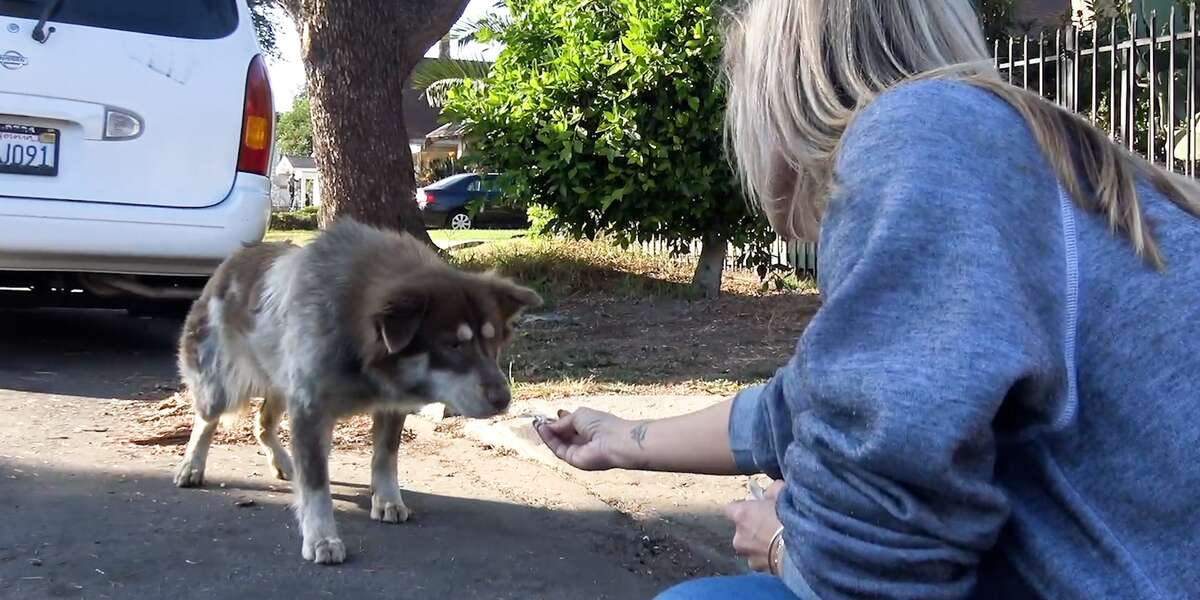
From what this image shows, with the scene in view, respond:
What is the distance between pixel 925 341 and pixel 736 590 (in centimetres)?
66

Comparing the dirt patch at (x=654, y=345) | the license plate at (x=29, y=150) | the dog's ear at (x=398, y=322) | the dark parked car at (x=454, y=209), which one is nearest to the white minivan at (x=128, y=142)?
the license plate at (x=29, y=150)

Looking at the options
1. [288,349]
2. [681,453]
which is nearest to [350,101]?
[288,349]

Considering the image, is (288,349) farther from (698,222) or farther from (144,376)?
(698,222)

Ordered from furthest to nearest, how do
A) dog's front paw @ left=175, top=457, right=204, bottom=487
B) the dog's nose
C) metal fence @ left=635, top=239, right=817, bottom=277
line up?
metal fence @ left=635, top=239, right=817, bottom=277 → dog's front paw @ left=175, top=457, right=204, bottom=487 → the dog's nose

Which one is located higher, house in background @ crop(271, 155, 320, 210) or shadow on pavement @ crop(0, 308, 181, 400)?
house in background @ crop(271, 155, 320, 210)

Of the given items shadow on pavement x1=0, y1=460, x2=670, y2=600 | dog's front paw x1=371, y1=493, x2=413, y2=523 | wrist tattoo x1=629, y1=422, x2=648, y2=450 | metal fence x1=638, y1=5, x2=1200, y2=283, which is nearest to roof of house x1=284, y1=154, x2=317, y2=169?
metal fence x1=638, y1=5, x2=1200, y2=283

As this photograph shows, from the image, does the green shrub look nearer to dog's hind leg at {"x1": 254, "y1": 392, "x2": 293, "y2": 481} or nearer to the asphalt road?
the asphalt road

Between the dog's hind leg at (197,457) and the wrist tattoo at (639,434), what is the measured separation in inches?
119

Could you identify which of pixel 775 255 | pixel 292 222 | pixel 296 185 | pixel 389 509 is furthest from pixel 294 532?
pixel 296 185

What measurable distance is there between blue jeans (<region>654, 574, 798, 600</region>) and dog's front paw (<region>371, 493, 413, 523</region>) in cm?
274

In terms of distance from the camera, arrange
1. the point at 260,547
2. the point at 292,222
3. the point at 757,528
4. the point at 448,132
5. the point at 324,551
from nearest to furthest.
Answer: the point at 757,528 → the point at 324,551 → the point at 260,547 → the point at 292,222 → the point at 448,132

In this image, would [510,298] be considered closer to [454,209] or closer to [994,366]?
[994,366]

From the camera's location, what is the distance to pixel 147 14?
655cm

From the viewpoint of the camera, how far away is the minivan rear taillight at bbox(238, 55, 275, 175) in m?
6.62
